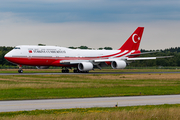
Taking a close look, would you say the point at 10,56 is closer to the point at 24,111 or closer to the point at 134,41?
the point at 134,41

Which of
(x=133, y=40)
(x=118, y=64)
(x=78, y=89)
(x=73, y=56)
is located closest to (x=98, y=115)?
(x=78, y=89)

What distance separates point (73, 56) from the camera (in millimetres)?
69062

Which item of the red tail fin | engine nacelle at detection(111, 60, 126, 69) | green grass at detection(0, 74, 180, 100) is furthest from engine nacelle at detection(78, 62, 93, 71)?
green grass at detection(0, 74, 180, 100)

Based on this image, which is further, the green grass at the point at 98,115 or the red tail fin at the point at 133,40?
the red tail fin at the point at 133,40

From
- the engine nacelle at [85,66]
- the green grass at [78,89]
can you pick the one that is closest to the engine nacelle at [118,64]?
the engine nacelle at [85,66]

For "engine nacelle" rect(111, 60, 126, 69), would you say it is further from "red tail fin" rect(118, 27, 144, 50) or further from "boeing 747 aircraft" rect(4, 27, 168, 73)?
"red tail fin" rect(118, 27, 144, 50)

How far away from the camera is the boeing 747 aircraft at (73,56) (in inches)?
2422

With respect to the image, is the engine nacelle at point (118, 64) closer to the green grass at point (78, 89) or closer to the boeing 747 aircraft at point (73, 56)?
the boeing 747 aircraft at point (73, 56)

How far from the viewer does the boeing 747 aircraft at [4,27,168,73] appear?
6153 centimetres

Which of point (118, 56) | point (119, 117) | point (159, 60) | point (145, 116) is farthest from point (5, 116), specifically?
point (159, 60)

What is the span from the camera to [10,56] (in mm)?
60625

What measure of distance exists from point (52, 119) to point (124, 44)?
65.2m

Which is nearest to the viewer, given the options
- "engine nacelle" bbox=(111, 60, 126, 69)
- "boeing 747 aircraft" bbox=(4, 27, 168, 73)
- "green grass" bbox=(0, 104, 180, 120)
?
"green grass" bbox=(0, 104, 180, 120)

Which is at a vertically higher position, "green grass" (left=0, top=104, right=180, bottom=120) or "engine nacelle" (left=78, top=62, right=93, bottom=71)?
"engine nacelle" (left=78, top=62, right=93, bottom=71)
